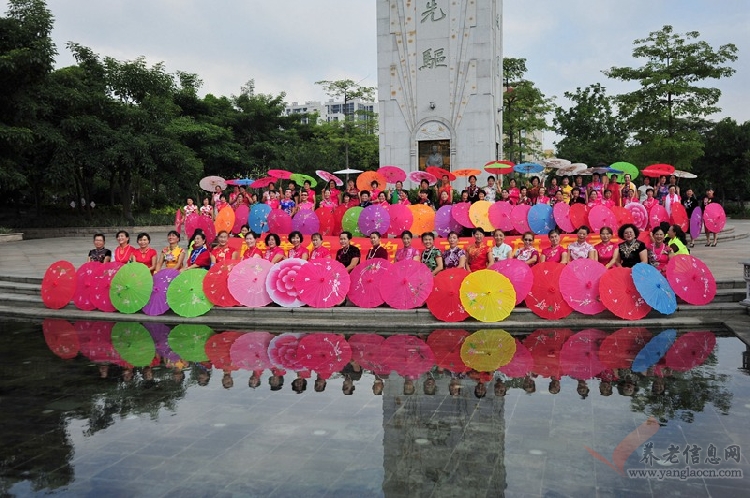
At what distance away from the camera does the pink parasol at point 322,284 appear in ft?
31.6

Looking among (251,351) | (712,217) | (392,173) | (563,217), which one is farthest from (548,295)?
(712,217)

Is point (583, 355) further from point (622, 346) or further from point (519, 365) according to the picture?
point (519, 365)

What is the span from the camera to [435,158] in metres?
21.2

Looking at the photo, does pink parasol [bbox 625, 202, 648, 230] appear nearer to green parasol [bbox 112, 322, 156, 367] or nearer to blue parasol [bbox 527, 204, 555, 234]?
blue parasol [bbox 527, 204, 555, 234]

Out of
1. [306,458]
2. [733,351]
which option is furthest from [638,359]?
[306,458]

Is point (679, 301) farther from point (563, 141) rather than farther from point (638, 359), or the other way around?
point (563, 141)

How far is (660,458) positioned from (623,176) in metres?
12.4

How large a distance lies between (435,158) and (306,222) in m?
8.84

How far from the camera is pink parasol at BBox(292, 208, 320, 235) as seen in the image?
13492 mm

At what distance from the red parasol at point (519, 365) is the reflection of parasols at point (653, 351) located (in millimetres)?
1056

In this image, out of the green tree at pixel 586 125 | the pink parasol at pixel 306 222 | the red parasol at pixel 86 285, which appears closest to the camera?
the red parasol at pixel 86 285

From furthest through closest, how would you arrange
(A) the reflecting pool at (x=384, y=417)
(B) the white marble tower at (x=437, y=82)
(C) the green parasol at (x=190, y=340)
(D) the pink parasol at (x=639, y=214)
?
(B) the white marble tower at (x=437, y=82) → (D) the pink parasol at (x=639, y=214) → (C) the green parasol at (x=190, y=340) → (A) the reflecting pool at (x=384, y=417)

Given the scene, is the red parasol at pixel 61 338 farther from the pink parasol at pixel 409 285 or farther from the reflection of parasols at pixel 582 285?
the reflection of parasols at pixel 582 285

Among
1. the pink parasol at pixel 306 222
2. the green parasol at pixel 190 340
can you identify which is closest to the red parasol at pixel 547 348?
the green parasol at pixel 190 340
